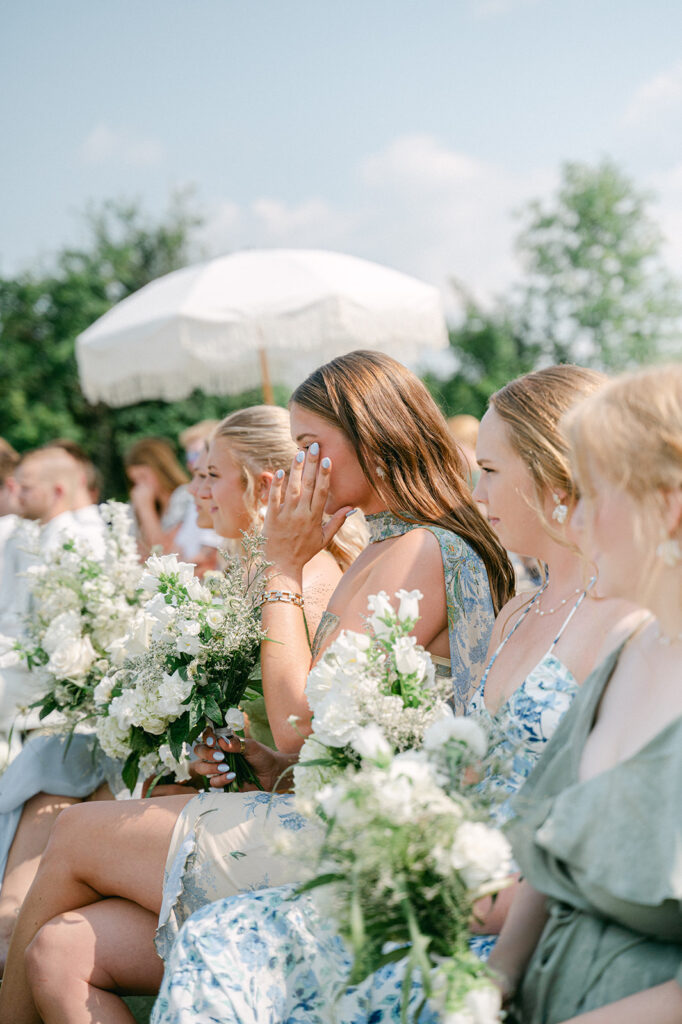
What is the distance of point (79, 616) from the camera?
3.70m

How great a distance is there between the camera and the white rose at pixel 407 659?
75.9 inches

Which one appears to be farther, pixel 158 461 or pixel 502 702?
Answer: pixel 158 461

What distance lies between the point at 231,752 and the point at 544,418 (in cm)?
146

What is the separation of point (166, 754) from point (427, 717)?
1316 millimetres

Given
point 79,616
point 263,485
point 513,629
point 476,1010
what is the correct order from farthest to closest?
point 263,485 < point 79,616 < point 513,629 < point 476,1010

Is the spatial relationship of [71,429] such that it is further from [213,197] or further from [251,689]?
[251,689]

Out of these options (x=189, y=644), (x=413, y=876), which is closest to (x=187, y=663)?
(x=189, y=644)

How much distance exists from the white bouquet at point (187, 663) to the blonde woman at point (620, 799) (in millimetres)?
1254

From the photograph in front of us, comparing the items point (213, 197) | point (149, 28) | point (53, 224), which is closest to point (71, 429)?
point (53, 224)

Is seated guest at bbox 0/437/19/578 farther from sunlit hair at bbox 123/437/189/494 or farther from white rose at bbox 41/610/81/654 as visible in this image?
white rose at bbox 41/610/81/654

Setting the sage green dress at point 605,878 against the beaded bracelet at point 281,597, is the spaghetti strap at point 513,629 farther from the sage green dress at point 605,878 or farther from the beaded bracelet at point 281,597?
the sage green dress at point 605,878

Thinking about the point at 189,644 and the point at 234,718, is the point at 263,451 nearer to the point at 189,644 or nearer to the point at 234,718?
the point at 189,644

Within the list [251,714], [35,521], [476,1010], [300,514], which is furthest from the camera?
[35,521]

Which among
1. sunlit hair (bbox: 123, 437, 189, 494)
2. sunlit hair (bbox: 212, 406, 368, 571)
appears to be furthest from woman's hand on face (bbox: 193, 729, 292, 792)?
sunlit hair (bbox: 123, 437, 189, 494)
